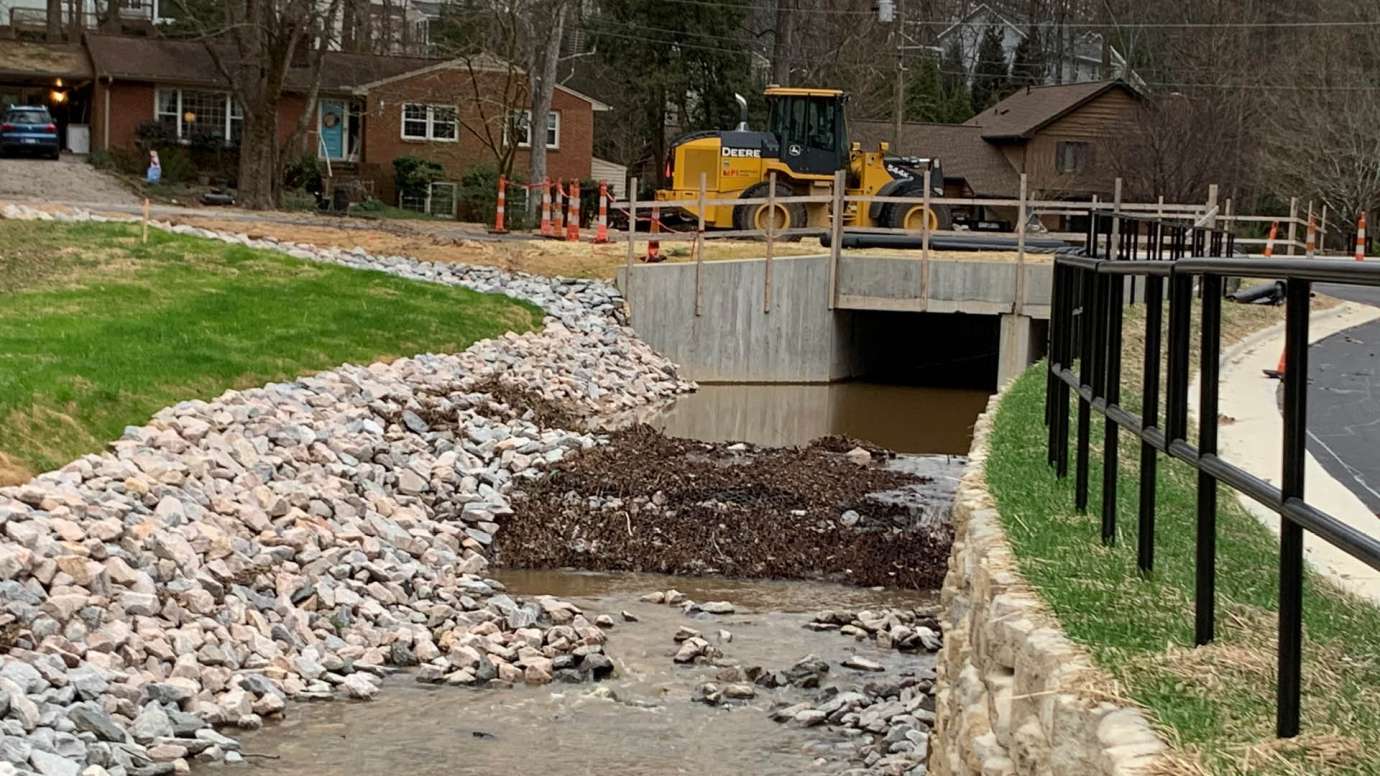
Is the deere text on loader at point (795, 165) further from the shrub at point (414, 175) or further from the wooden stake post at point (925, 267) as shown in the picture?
the shrub at point (414, 175)

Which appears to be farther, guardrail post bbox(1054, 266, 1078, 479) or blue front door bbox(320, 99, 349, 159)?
blue front door bbox(320, 99, 349, 159)

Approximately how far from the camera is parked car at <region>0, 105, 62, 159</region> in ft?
154

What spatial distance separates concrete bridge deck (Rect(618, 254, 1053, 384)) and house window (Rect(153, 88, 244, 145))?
91.8ft

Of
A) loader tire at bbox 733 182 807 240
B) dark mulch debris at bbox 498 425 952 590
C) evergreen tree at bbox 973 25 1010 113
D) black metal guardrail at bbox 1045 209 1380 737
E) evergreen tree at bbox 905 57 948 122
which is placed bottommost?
dark mulch debris at bbox 498 425 952 590

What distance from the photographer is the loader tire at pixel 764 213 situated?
30.5 m

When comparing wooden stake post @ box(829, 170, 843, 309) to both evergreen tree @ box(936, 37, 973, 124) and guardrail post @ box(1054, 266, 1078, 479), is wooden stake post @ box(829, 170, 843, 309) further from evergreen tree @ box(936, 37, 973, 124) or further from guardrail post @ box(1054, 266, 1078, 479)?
evergreen tree @ box(936, 37, 973, 124)

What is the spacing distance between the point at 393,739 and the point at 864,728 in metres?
2.48

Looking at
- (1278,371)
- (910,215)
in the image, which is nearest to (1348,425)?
(1278,371)

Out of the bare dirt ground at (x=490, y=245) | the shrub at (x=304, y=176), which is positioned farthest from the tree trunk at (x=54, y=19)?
the bare dirt ground at (x=490, y=245)

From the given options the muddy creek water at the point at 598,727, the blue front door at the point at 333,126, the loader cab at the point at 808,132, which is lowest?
the muddy creek water at the point at 598,727

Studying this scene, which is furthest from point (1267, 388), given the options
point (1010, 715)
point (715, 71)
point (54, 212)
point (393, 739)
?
point (715, 71)

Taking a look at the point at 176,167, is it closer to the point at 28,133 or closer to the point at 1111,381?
the point at 28,133


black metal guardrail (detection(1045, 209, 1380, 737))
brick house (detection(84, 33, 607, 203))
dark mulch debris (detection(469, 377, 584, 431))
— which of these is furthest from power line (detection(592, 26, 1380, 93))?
black metal guardrail (detection(1045, 209, 1380, 737))

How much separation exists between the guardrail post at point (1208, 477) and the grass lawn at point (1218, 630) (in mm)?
96
